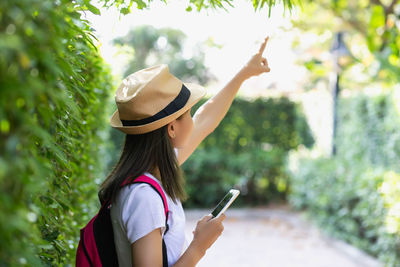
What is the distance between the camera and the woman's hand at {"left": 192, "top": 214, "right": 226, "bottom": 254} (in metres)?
1.76

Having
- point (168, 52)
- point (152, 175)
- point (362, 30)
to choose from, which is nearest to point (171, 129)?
point (152, 175)

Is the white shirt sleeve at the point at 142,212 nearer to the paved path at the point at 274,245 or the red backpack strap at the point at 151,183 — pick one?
the red backpack strap at the point at 151,183

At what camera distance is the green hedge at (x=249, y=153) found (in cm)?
1005

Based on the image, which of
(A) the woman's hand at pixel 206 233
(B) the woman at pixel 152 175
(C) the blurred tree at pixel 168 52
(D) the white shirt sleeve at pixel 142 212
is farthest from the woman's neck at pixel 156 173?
(C) the blurred tree at pixel 168 52

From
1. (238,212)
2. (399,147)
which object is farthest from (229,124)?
(399,147)

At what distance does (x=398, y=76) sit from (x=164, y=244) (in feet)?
17.9

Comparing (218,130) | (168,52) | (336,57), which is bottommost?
(218,130)

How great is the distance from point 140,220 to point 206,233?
0.32 metres

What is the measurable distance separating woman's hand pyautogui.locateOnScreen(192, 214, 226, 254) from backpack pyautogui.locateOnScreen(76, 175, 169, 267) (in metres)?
0.13

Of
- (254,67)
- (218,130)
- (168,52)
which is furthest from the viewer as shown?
(168,52)

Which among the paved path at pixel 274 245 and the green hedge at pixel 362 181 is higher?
the green hedge at pixel 362 181

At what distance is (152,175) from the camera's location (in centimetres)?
179

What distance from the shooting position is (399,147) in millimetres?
6395

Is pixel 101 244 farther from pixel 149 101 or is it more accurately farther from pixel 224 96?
pixel 224 96
